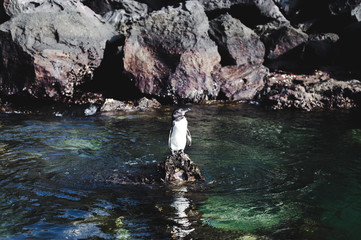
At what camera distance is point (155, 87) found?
13.4 metres

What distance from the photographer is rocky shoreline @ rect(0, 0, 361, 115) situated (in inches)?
501

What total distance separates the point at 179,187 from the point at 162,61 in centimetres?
824

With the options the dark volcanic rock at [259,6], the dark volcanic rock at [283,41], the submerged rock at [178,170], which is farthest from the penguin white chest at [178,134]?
the dark volcanic rock at [259,6]

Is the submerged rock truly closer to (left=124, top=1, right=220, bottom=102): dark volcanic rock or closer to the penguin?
the penguin

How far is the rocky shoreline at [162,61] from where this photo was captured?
12.7m

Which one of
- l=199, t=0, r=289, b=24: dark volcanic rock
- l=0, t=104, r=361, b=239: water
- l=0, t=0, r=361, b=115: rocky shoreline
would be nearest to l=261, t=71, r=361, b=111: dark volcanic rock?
l=0, t=0, r=361, b=115: rocky shoreline

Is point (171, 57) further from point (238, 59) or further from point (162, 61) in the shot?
point (238, 59)

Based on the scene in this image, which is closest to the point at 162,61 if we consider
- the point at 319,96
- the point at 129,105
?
the point at 129,105

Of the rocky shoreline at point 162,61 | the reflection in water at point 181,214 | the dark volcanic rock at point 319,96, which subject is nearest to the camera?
the reflection in water at point 181,214

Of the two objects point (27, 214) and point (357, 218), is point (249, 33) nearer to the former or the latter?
point (357, 218)

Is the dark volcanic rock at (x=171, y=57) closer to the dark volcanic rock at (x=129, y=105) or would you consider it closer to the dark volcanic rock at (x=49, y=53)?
the dark volcanic rock at (x=129, y=105)

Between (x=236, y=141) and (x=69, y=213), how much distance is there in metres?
4.93

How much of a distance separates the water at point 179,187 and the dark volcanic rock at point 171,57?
2980mm

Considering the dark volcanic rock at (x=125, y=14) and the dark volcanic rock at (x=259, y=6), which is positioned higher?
the dark volcanic rock at (x=259, y=6)
